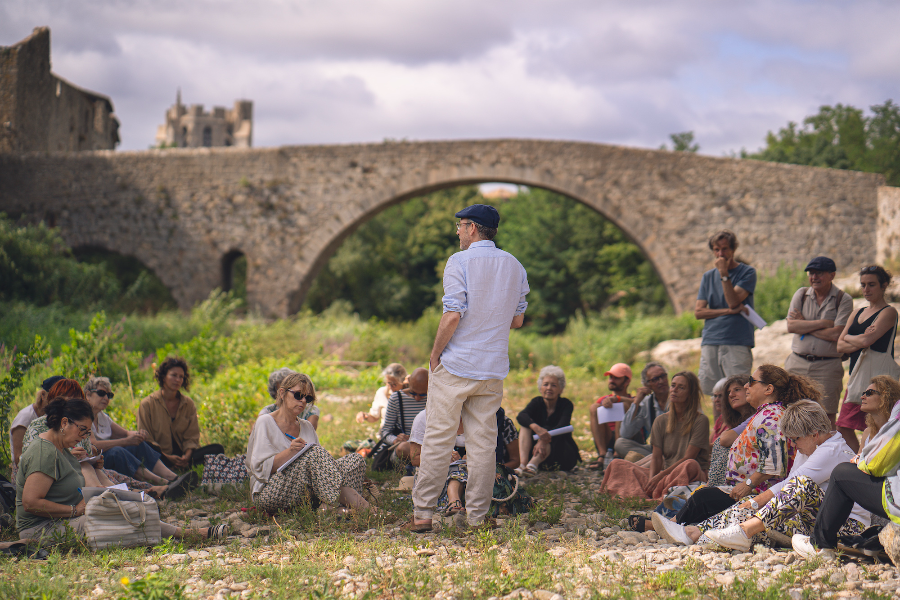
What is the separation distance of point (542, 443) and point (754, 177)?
10.0 metres

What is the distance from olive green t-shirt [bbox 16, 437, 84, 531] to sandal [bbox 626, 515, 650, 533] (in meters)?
2.77

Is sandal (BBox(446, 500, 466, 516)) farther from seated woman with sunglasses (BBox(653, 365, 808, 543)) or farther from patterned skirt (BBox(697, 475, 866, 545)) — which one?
patterned skirt (BBox(697, 475, 866, 545))

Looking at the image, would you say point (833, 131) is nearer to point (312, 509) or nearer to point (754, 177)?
point (754, 177)

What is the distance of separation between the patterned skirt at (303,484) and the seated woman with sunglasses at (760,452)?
1.71 meters

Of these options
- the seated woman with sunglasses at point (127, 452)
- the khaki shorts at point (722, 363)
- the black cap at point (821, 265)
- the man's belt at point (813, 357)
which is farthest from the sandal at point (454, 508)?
the black cap at point (821, 265)

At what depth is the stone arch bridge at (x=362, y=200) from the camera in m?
13.0

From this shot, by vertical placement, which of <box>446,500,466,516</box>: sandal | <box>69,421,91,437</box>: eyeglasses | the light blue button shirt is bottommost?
<box>446,500,466,516</box>: sandal

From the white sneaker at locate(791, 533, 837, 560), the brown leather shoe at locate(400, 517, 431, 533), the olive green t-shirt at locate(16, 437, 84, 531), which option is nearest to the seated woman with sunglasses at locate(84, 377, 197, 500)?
the olive green t-shirt at locate(16, 437, 84, 531)

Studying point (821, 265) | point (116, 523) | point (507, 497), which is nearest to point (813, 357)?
point (821, 265)

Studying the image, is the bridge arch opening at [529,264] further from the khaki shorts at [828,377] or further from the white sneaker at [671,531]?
the white sneaker at [671,531]

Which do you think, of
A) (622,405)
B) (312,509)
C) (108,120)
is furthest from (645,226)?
(108,120)

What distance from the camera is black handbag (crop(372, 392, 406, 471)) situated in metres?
4.89

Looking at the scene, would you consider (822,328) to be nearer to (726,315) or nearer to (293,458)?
(726,315)

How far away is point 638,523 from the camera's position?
359 cm
